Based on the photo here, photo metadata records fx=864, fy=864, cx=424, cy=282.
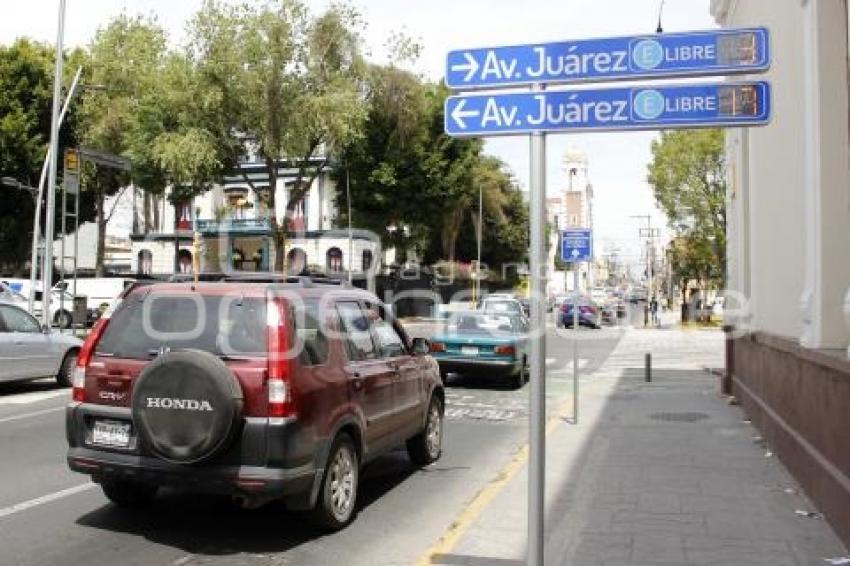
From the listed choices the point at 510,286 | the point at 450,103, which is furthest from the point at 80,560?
the point at 510,286

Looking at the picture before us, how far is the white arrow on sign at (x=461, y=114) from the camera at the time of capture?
14.6ft

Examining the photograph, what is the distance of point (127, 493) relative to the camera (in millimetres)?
6910

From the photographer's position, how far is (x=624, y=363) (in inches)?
955

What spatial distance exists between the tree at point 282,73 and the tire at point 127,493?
94.5 feet

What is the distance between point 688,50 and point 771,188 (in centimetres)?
785

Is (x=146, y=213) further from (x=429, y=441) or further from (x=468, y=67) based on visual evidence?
(x=468, y=67)

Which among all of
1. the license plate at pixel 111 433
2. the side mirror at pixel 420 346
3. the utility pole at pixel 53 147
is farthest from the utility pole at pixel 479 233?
the license plate at pixel 111 433

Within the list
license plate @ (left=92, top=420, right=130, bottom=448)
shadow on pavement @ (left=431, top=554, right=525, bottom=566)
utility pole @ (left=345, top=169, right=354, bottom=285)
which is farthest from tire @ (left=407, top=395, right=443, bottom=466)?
utility pole @ (left=345, top=169, right=354, bottom=285)

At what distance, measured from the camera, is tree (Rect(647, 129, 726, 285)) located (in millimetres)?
41031

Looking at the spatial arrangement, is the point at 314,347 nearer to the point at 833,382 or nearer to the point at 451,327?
the point at 833,382

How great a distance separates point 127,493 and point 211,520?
0.77 metres

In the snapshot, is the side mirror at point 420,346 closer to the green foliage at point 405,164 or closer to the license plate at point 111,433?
the license plate at point 111,433

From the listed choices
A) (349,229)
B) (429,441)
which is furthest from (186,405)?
(349,229)

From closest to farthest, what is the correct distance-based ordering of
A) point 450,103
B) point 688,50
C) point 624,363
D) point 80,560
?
point 688,50, point 450,103, point 80,560, point 624,363
